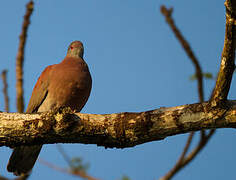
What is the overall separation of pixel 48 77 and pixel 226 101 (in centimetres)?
Result: 340

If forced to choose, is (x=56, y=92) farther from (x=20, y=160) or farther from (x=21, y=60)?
(x=20, y=160)

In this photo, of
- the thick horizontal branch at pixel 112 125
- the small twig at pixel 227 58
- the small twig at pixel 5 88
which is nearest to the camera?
the small twig at pixel 227 58

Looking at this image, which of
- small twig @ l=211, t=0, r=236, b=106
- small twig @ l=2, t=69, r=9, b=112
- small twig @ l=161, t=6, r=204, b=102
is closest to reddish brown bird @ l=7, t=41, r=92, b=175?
small twig @ l=2, t=69, r=9, b=112

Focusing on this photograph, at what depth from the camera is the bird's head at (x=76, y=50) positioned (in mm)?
6538

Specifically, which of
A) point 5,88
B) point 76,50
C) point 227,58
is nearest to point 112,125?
point 227,58

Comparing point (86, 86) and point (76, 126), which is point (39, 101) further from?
point (76, 126)

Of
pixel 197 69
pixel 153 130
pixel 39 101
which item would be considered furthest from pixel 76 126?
pixel 39 101

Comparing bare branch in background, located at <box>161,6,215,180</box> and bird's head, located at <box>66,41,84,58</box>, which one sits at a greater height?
bird's head, located at <box>66,41,84,58</box>

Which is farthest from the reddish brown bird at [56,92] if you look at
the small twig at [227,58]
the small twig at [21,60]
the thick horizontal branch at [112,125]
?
the small twig at [227,58]

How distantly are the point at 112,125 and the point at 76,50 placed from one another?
11.2 feet

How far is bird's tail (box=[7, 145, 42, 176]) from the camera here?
16.4ft

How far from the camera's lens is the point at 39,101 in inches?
223

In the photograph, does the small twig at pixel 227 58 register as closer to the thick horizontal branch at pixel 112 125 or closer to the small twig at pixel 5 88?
the thick horizontal branch at pixel 112 125

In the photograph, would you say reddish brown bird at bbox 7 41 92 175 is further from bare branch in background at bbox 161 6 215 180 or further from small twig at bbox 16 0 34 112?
bare branch in background at bbox 161 6 215 180
